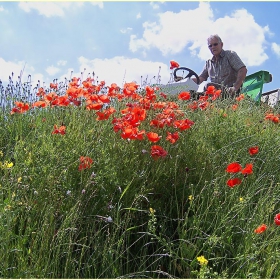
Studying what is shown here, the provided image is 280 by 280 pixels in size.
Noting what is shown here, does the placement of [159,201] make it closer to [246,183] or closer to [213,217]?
[213,217]

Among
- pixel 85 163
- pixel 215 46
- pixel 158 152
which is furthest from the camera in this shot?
pixel 215 46

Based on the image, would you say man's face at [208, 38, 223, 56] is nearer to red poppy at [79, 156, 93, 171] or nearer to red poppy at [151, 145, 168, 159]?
red poppy at [151, 145, 168, 159]

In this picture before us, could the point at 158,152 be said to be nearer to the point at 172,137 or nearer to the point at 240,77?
the point at 172,137

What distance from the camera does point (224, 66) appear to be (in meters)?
5.89

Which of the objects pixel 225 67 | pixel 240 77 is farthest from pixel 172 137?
pixel 225 67

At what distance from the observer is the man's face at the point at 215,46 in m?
5.84

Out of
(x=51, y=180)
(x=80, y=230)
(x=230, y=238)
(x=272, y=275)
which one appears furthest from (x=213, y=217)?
(x=51, y=180)

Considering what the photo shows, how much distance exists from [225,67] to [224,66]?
0.07 feet

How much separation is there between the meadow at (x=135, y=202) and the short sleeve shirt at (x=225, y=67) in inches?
115

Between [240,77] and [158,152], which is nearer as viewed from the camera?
[158,152]

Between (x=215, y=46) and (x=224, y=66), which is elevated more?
(x=215, y=46)

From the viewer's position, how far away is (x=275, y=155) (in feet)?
9.17

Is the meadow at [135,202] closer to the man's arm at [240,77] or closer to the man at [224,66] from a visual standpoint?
the man's arm at [240,77]

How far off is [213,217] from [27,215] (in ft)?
3.01
